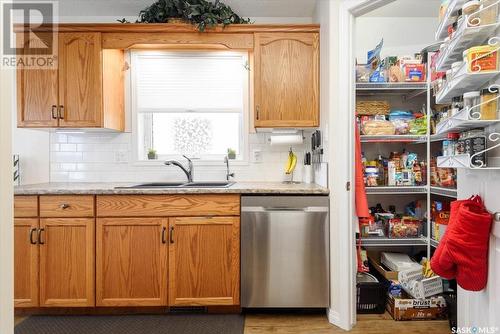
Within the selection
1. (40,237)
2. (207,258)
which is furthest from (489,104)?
(40,237)

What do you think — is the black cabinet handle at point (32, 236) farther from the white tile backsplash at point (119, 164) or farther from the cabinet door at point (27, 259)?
the white tile backsplash at point (119, 164)

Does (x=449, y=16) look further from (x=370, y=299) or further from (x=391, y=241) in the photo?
(x=370, y=299)

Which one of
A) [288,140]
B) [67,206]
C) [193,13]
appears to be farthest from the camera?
[288,140]

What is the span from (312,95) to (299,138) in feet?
1.27

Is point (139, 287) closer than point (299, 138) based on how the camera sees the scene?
Yes

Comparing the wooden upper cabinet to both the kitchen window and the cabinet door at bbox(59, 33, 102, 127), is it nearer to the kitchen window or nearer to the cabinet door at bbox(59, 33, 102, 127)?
the cabinet door at bbox(59, 33, 102, 127)

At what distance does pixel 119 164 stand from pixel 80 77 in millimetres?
835

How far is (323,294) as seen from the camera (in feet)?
6.98

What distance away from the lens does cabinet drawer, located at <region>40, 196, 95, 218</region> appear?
2.13 meters

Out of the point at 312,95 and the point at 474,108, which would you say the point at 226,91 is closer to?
the point at 312,95

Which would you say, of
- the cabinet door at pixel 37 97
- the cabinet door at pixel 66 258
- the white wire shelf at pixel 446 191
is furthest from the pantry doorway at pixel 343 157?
the cabinet door at pixel 37 97

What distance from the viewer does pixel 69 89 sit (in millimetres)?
2455

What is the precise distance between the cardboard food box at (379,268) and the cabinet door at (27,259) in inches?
105

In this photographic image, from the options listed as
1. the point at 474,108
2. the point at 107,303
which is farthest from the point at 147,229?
the point at 474,108
